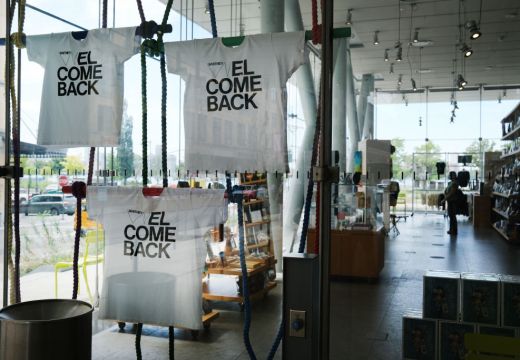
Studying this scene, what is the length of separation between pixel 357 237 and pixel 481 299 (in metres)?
3.57

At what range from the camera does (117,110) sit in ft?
9.59

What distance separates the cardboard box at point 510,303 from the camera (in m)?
2.92

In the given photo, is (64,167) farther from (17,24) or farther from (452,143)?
(452,143)

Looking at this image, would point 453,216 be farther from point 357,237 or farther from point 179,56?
point 179,56

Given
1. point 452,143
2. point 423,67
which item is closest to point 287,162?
point 423,67

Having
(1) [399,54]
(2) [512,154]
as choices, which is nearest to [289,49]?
(1) [399,54]

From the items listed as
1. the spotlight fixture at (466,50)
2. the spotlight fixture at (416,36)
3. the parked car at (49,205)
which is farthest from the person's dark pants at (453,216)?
the parked car at (49,205)

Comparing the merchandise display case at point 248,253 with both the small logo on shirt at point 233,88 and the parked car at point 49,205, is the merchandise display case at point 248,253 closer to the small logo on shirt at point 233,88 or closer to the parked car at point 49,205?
the small logo on shirt at point 233,88

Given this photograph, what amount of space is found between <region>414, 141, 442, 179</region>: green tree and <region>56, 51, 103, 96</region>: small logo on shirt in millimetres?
5966

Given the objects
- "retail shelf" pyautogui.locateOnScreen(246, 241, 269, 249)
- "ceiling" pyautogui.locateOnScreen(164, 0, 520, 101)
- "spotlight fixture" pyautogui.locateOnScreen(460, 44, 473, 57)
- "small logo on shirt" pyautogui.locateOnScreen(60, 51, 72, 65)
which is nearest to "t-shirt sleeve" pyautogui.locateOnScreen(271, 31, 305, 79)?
"ceiling" pyautogui.locateOnScreen(164, 0, 520, 101)

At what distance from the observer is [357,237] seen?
655cm

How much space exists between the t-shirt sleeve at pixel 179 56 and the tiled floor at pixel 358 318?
5.50ft

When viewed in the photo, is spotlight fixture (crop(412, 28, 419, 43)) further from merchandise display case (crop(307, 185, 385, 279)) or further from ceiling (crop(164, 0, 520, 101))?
merchandise display case (crop(307, 185, 385, 279))

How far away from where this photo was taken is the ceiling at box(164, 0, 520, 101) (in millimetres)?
5531
